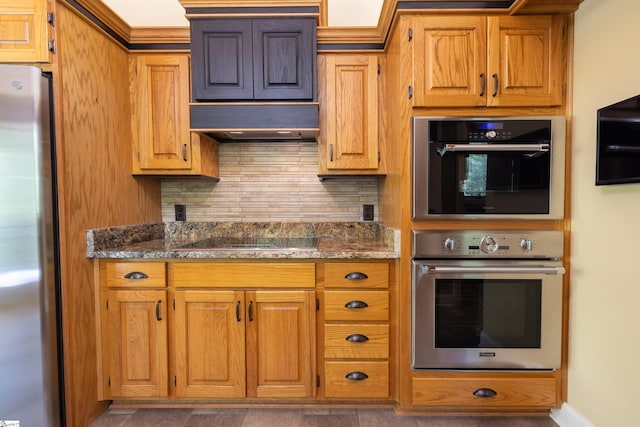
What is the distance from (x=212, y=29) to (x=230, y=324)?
5.57ft

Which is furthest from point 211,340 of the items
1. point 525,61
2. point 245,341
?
point 525,61

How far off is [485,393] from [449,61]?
1721 millimetres

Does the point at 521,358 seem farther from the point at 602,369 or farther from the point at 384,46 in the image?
the point at 384,46

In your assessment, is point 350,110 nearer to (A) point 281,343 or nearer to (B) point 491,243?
(B) point 491,243

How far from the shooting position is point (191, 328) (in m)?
1.80

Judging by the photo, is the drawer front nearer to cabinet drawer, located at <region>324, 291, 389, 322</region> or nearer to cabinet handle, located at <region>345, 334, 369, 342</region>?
cabinet drawer, located at <region>324, 291, 389, 322</region>

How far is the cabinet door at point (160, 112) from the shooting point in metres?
2.06

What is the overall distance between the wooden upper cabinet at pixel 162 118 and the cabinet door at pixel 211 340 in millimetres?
857

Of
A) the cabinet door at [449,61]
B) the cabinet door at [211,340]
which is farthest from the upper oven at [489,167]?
the cabinet door at [211,340]

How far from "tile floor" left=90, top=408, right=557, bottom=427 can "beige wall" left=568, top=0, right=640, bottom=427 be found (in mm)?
390

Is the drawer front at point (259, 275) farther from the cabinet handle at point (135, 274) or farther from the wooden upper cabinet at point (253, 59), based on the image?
the wooden upper cabinet at point (253, 59)

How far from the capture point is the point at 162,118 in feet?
6.87

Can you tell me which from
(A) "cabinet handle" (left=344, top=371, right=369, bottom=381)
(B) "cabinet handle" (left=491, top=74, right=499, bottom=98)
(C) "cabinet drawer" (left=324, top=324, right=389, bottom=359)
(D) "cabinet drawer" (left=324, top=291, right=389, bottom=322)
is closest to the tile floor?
(A) "cabinet handle" (left=344, top=371, right=369, bottom=381)

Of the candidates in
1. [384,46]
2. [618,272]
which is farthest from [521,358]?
[384,46]
